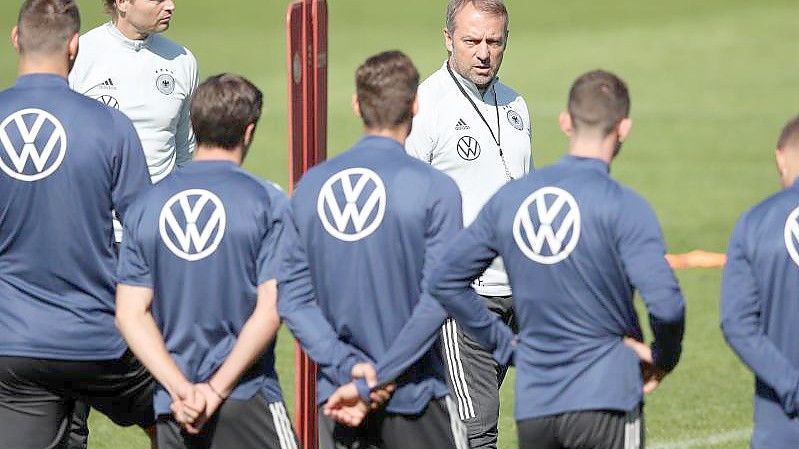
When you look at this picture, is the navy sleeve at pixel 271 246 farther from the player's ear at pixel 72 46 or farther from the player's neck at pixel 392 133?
the player's ear at pixel 72 46

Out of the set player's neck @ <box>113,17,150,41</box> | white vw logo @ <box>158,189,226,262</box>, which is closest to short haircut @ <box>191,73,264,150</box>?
white vw logo @ <box>158,189,226,262</box>

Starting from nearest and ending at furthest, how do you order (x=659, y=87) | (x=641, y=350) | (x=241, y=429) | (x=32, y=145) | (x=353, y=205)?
1. (x=641, y=350)
2. (x=353, y=205)
3. (x=241, y=429)
4. (x=32, y=145)
5. (x=659, y=87)

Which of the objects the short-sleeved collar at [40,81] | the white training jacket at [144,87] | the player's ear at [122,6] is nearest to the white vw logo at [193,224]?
the short-sleeved collar at [40,81]

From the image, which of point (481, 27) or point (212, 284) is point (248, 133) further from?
point (481, 27)

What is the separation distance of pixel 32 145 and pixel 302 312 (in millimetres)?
1325

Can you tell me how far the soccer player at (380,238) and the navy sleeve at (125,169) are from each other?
823 mm

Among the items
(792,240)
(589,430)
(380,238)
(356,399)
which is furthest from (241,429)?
(792,240)

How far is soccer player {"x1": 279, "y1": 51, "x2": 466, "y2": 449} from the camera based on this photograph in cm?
596

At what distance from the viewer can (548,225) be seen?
18.9ft

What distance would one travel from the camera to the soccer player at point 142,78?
8094mm

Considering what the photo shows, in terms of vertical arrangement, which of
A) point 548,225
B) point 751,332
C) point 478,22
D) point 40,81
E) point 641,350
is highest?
point 478,22

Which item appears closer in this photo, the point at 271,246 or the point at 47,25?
the point at 271,246

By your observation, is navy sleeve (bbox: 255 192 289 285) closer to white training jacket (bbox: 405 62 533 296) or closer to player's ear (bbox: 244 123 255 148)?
player's ear (bbox: 244 123 255 148)

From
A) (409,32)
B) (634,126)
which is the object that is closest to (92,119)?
(634,126)
